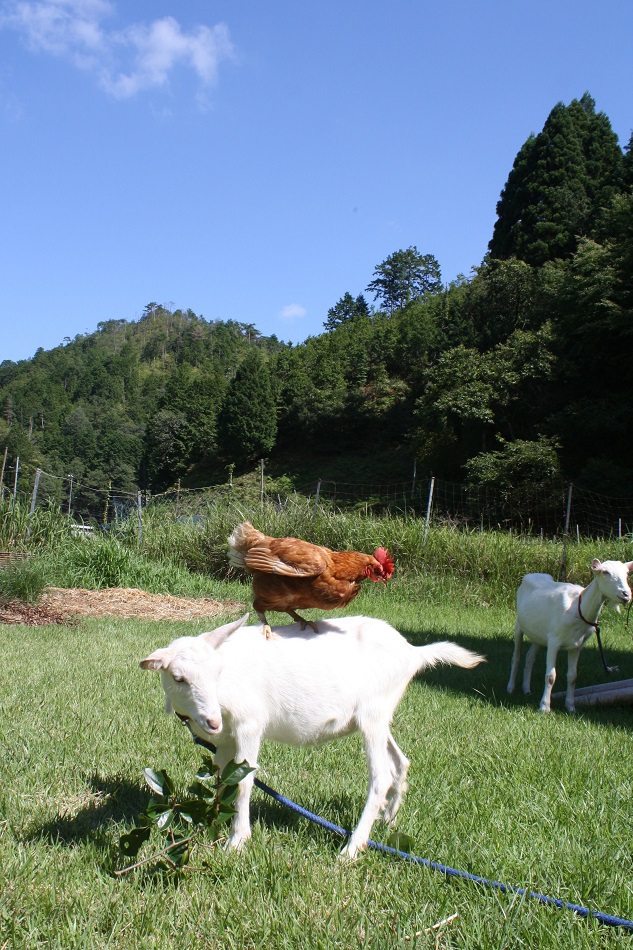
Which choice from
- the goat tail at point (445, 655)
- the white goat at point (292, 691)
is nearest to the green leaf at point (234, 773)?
the white goat at point (292, 691)

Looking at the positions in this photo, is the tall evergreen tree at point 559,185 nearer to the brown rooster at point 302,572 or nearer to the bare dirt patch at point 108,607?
the bare dirt patch at point 108,607

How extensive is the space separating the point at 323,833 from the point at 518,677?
4.38m

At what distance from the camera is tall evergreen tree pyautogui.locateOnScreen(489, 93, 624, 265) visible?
117 feet

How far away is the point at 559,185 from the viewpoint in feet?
123

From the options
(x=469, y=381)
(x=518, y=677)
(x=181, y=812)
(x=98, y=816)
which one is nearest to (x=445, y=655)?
(x=181, y=812)

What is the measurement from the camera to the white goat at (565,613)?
19.0ft

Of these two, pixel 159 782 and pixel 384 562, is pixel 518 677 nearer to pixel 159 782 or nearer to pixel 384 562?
pixel 384 562

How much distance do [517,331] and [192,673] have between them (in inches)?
1116

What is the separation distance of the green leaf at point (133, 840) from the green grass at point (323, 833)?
0.13 meters

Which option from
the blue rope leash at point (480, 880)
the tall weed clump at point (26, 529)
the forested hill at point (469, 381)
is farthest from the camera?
the forested hill at point (469, 381)

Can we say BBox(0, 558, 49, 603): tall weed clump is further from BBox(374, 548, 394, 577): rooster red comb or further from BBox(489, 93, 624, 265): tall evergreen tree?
BBox(489, 93, 624, 265): tall evergreen tree

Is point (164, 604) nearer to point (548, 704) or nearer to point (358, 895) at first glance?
point (548, 704)

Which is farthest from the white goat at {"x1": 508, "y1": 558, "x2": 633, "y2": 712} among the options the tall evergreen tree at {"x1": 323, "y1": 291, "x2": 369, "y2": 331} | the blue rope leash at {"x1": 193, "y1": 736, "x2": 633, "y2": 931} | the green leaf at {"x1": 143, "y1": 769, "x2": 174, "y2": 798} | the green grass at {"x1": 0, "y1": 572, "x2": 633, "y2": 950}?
the tall evergreen tree at {"x1": 323, "y1": 291, "x2": 369, "y2": 331}

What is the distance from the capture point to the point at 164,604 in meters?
10.8
